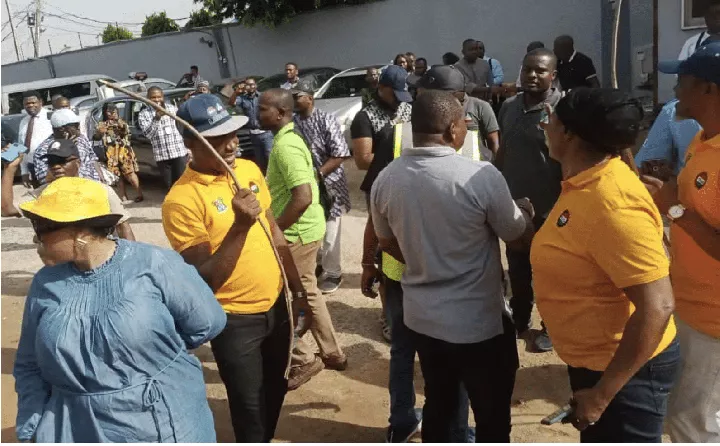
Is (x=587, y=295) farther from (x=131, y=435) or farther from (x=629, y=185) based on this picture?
(x=131, y=435)

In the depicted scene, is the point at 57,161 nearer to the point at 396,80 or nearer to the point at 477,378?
the point at 396,80

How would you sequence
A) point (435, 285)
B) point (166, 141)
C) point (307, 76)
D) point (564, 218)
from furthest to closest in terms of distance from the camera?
1. point (307, 76)
2. point (166, 141)
3. point (435, 285)
4. point (564, 218)

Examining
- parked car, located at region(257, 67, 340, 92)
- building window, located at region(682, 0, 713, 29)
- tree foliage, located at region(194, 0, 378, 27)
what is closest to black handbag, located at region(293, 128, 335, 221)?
building window, located at region(682, 0, 713, 29)

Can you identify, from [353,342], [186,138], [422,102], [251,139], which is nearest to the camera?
[422,102]

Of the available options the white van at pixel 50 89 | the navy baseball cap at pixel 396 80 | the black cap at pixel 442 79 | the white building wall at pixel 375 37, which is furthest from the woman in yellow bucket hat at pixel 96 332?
the white van at pixel 50 89

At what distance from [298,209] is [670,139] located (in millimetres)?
2081

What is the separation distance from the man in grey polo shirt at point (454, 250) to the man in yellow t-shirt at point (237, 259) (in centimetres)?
64

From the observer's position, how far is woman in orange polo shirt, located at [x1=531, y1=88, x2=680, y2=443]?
204 cm

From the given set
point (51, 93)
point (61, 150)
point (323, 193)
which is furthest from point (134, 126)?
point (61, 150)

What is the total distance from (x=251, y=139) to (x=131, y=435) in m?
7.85

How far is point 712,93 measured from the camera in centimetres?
255

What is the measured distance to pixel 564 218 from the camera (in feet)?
7.28

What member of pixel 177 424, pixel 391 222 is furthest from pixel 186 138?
pixel 177 424

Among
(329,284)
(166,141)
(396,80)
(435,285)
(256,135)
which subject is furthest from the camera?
(256,135)
